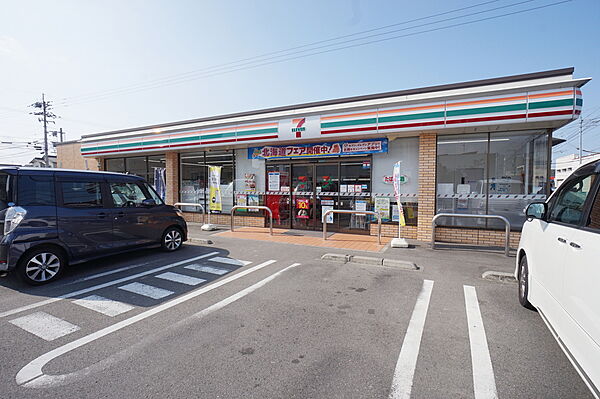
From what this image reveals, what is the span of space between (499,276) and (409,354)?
3.42 meters

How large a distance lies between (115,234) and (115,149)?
9331 millimetres

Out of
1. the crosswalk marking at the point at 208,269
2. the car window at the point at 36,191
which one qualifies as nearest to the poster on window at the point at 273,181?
the crosswalk marking at the point at 208,269

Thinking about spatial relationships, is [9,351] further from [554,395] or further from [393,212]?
[393,212]

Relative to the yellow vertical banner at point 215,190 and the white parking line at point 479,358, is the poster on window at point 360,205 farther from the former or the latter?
the white parking line at point 479,358

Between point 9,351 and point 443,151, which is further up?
point 443,151

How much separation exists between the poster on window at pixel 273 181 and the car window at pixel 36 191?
6.62 metres

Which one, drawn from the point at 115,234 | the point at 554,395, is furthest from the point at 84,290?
the point at 554,395

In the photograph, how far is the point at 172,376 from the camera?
8.68ft

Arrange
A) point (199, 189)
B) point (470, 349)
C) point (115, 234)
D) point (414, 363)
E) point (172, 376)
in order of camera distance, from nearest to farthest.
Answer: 1. point (172, 376)
2. point (414, 363)
3. point (470, 349)
4. point (115, 234)
5. point (199, 189)

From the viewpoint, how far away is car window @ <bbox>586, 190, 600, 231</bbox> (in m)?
2.37

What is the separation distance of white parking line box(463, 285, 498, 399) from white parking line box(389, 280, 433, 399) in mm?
513

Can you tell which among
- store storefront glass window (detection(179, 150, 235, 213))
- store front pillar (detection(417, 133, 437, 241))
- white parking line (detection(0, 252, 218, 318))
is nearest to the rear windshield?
white parking line (detection(0, 252, 218, 318))

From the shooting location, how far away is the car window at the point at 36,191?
4.88 metres

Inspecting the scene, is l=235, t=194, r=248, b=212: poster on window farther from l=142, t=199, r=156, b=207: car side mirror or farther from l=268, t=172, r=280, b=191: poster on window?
l=142, t=199, r=156, b=207: car side mirror
